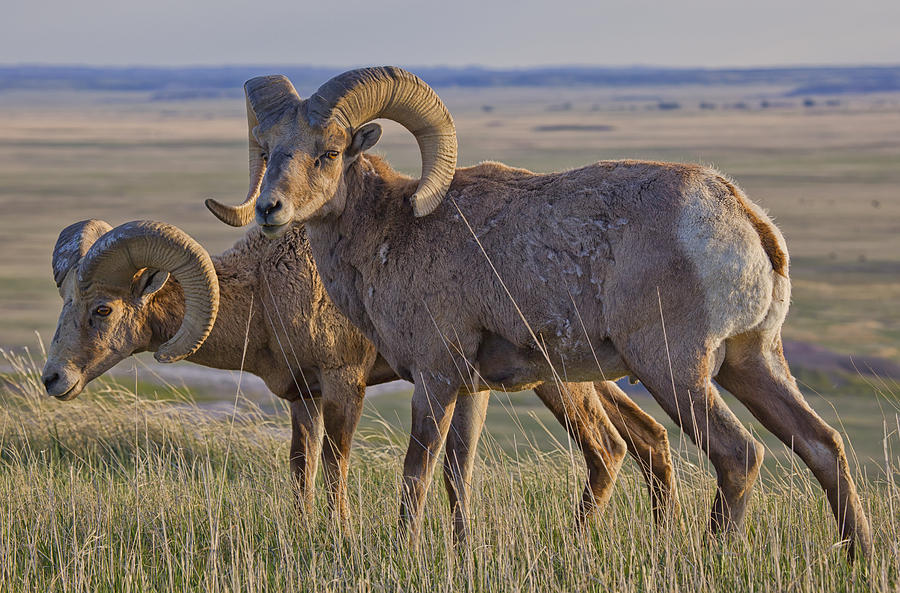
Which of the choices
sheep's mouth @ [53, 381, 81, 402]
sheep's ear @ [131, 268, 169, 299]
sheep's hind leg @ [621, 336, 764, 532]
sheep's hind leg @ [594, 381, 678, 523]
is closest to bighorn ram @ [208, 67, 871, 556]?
sheep's hind leg @ [621, 336, 764, 532]

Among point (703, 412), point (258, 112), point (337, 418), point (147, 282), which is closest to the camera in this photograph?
point (703, 412)

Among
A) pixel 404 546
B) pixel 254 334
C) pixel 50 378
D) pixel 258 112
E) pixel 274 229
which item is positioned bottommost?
pixel 404 546

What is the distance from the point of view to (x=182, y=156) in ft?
331

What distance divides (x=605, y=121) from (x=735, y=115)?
88.0 feet

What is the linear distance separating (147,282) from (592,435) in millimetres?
3268

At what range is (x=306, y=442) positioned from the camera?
29.7ft

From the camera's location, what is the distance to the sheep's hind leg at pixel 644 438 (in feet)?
26.8

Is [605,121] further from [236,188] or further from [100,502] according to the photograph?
[100,502]

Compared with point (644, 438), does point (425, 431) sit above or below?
above

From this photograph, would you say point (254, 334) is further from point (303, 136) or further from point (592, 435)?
point (592, 435)

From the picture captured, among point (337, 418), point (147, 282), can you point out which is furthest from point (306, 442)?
point (147, 282)

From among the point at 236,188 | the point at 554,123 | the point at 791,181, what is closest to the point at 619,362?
the point at 236,188

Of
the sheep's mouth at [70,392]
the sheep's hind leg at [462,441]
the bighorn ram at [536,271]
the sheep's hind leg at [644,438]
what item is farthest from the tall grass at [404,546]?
the sheep's mouth at [70,392]

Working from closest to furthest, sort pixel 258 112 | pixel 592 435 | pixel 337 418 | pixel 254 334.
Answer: pixel 258 112 → pixel 592 435 → pixel 337 418 → pixel 254 334
